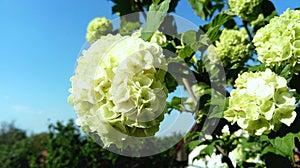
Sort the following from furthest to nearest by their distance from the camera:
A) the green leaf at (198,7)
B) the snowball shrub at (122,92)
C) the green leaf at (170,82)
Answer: the green leaf at (198,7) < the green leaf at (170,82) < the snowball shrub at (122,92)

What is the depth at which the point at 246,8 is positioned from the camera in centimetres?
202

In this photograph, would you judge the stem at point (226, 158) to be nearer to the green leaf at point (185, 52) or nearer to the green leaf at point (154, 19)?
the green leaf at point (185, 52)

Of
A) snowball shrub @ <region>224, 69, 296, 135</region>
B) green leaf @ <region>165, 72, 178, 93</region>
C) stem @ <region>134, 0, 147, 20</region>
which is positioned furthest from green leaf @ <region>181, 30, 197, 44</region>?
stem @ <region>134, 0, 147, 20</region>

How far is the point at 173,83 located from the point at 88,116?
1.43 feet

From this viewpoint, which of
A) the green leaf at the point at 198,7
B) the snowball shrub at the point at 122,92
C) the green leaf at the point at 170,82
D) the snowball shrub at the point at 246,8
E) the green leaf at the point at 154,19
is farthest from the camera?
the green leaf at the point at 198,7

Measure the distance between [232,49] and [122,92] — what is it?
4.29 feet

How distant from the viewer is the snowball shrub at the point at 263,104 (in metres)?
1.07

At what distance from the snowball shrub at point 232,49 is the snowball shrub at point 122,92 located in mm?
1127

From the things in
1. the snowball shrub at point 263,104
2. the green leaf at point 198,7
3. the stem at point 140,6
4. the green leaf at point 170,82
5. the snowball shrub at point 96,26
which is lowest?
the snowball shrub at point 263,104

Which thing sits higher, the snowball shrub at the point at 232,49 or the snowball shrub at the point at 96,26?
the snowball shrub at the point at 96,26

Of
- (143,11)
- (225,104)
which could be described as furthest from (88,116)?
(143,11)

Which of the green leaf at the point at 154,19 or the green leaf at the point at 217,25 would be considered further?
the green leaf at the point at 217,25

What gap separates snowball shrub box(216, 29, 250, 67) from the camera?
2145 mm

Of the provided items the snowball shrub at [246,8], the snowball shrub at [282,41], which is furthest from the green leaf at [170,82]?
the snowball shrub at [246,8]
